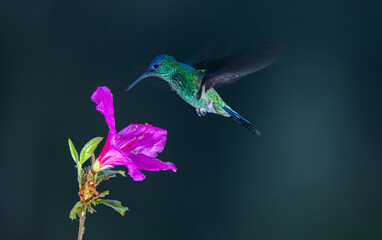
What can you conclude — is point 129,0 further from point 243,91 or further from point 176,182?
point 176,182

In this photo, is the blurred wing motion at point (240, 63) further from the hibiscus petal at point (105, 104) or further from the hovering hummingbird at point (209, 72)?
the hibiscus petal at point (105, 104)

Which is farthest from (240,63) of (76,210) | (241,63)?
(76,210)

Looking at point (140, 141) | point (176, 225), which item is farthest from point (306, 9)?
point (140, 141)

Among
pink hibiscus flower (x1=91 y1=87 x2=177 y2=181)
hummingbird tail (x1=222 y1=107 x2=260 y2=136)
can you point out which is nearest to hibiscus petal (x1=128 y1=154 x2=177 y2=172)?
pink hibiscus flower (x1=91 y1=87 x2=177 y2=181)

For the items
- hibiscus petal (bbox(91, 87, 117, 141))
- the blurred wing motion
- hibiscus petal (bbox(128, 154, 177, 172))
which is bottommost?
hibiscus petal (bbox(128, 154, 177, 172))

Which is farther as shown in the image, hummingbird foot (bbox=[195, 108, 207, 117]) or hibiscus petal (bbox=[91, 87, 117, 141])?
hummingbird foot (bbox=[195, 108, 207, 117])

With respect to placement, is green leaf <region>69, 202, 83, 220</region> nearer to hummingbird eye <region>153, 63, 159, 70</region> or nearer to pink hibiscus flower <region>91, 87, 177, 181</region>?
pink hibiscus flower <region>91, 87, 177, 181</region>

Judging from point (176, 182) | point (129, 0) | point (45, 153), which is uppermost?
point (129, 0)

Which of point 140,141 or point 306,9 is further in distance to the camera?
point 306,9
